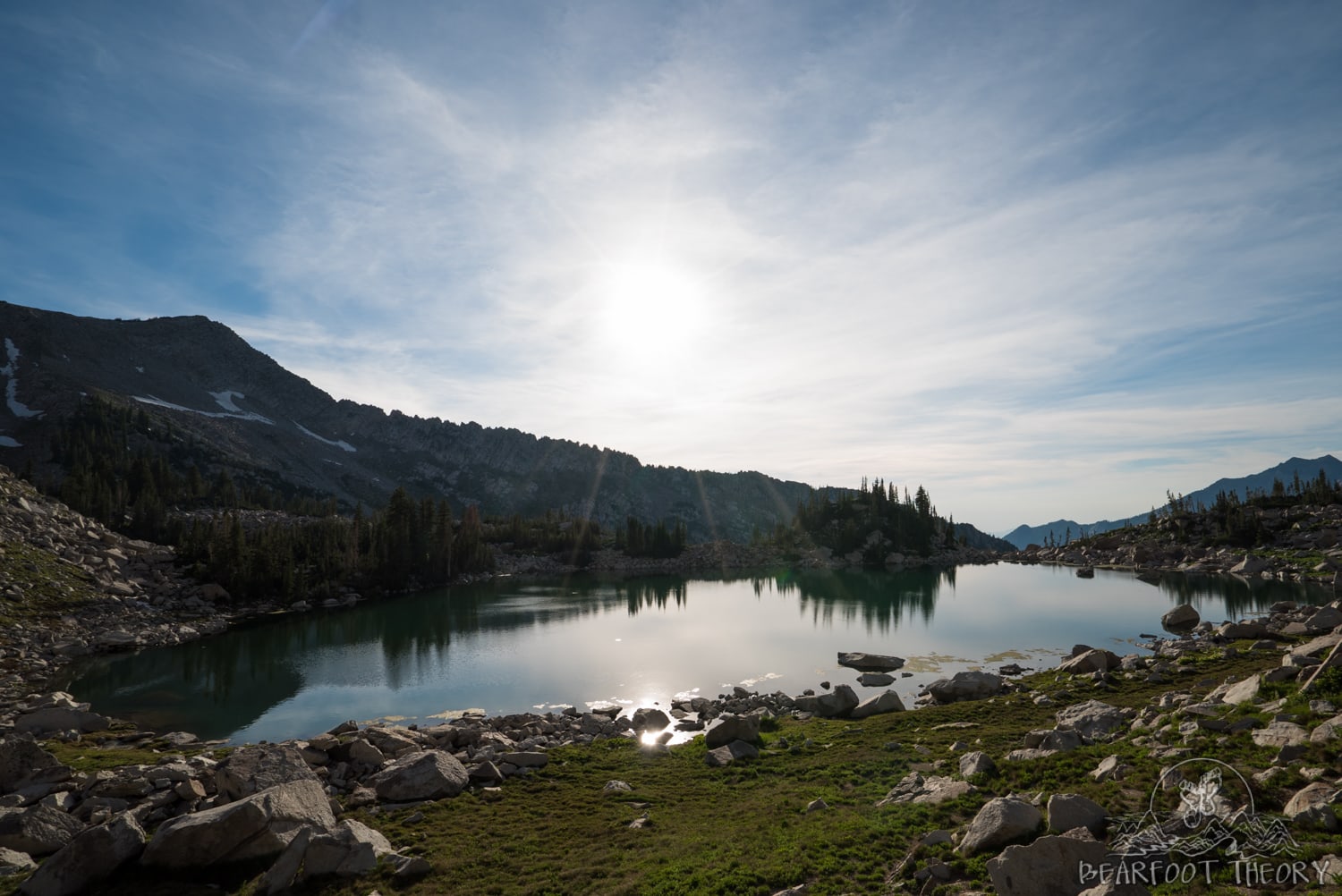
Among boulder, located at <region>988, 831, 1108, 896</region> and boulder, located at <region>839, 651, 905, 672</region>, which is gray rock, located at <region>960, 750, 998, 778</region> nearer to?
boulder, located at <region>988, 831, 1108, 896</region>

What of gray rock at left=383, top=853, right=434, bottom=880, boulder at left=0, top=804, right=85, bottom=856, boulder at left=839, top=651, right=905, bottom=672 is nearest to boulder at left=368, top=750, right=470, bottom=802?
gray rock at left=383, top=853, right=434, bottom=880

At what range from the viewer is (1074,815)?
1239 centimetres

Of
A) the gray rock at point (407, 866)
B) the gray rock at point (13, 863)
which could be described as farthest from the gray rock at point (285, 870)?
the gray rock at point (13, 863)

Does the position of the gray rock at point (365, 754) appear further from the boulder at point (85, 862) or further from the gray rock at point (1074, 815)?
the gray rock at point (1074, 815)

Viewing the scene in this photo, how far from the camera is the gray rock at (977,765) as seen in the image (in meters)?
17.7

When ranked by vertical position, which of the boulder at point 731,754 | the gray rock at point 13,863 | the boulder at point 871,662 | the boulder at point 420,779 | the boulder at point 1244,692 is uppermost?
the boulder at point 1244,692

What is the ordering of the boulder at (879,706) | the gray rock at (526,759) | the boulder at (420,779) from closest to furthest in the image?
the boulder at (420,779), the gray rock at (526,759), the boulder at (879,706)

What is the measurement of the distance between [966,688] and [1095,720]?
38.7ft

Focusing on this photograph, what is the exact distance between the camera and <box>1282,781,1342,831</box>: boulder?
1041 centimetres

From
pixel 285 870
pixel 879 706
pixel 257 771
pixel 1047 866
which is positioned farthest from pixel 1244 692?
pixel 257 771

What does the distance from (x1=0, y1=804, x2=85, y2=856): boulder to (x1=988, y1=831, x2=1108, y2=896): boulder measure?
22.6m

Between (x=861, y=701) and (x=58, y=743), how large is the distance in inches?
1512

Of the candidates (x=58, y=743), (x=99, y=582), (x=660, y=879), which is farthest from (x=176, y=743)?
(x=99, y=582)

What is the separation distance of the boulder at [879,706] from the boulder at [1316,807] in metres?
21.1
